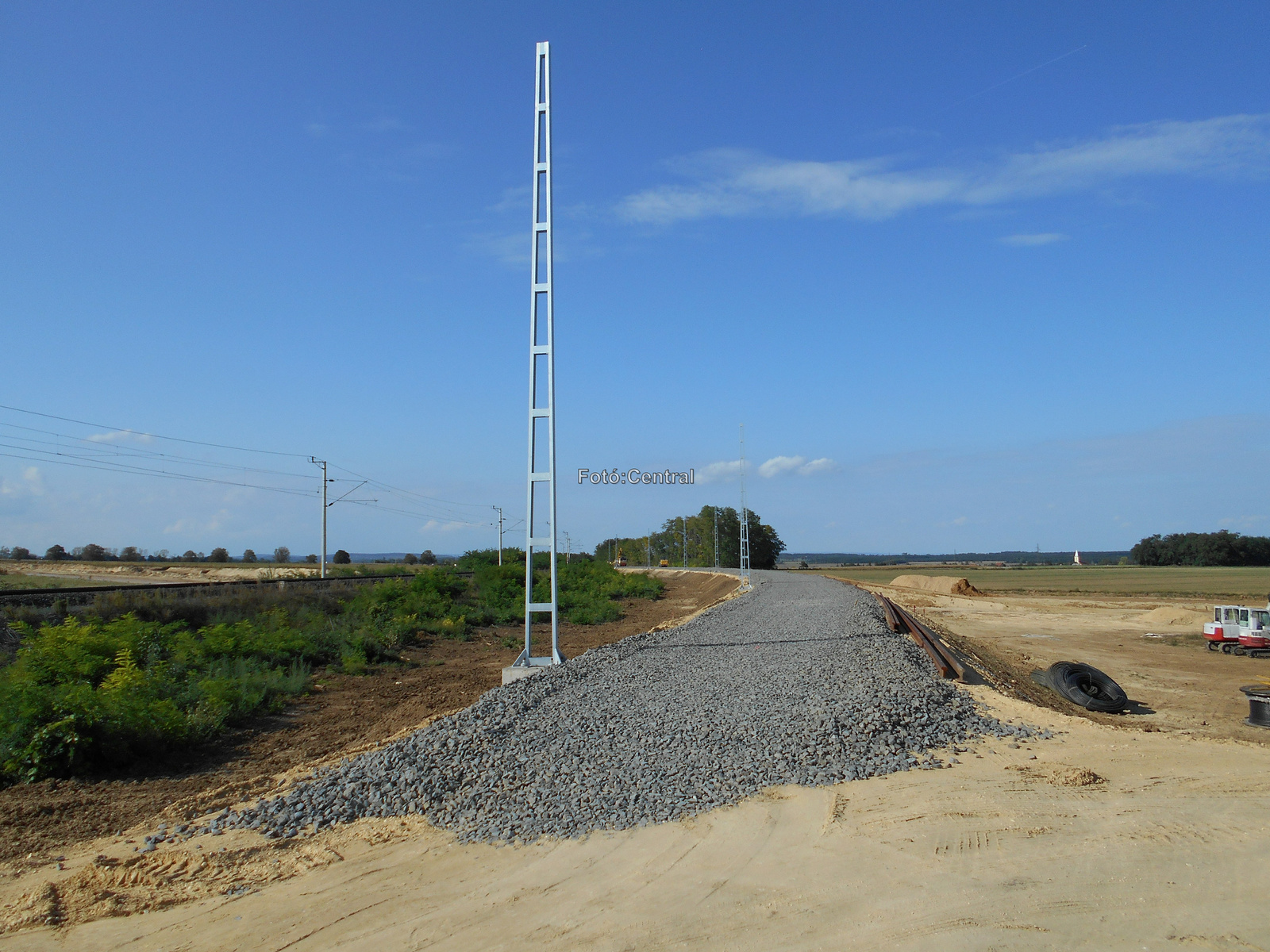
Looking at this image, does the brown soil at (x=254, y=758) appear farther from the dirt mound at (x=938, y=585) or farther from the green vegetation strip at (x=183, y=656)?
the dirt mound at (x=938, y=585)

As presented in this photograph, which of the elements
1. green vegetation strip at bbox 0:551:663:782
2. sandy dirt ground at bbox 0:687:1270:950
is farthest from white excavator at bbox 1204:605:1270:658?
green vegetation strip at bbox 0:551:663:782

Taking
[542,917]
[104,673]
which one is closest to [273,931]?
[542,917]

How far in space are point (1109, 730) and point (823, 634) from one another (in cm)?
804

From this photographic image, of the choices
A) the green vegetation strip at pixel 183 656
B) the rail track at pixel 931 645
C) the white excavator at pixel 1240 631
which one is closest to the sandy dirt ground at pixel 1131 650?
the white excavator at pixel 1240 631

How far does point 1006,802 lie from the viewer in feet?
23.7

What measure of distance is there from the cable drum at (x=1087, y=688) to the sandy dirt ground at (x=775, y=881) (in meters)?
7.90

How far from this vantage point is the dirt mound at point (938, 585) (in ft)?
183

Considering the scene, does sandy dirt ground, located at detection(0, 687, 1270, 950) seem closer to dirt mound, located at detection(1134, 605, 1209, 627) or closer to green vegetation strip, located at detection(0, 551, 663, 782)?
green vegetation strip, located at detection(0, 551, 663, 782)

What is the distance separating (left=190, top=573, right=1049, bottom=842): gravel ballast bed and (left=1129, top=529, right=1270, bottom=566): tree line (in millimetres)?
135702

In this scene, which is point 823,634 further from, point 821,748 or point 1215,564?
point 1215,564

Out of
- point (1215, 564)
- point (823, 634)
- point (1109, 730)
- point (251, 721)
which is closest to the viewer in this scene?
point (1109, 730)

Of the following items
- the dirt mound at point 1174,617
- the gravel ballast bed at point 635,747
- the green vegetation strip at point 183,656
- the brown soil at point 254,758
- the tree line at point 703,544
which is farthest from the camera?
the tree line at point 703,544

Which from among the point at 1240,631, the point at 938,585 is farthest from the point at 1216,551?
the point at 1240,631

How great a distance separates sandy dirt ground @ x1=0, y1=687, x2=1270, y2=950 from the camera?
16.8ft
